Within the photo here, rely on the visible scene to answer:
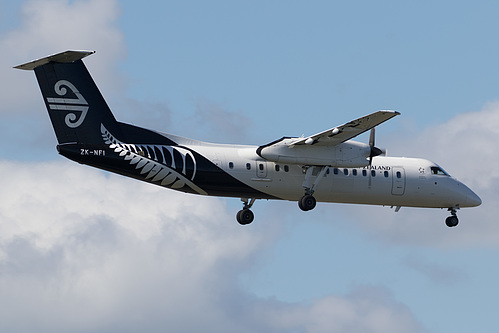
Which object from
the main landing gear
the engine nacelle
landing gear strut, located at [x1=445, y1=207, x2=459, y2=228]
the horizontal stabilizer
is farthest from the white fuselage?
the horizontal stabilizer

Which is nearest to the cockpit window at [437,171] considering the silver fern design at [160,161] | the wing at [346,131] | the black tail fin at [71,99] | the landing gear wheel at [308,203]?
the wing at [346,131]

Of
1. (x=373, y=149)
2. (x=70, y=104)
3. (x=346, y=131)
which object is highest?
(x=70, y=104)

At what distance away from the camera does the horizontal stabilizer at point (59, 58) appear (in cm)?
4397

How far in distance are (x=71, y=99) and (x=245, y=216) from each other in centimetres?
987

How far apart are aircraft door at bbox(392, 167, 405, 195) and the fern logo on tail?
13.7 metres

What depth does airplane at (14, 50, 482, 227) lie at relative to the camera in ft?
146

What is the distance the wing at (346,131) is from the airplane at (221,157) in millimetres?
39

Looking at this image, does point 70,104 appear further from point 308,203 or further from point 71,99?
point 308,203

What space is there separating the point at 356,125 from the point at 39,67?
12.5 metres

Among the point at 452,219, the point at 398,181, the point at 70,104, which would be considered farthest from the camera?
the point at 452,219

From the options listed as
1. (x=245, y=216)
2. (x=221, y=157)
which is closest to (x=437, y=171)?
(x=245, y=216)

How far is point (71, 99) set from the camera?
4481cm

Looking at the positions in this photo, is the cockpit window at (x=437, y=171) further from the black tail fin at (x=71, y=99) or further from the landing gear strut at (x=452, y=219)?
the black tail fin at (x=71, y=99)

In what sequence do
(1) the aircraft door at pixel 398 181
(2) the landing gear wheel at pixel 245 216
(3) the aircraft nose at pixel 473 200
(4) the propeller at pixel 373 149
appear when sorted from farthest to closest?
(3) the aircraft nose at pixel 473 200 < (2) the landing gear wheel at pixel 245 216 < (1) the aircraft door at pixel 398 181 < (4) the propeller at pixel 373 149
